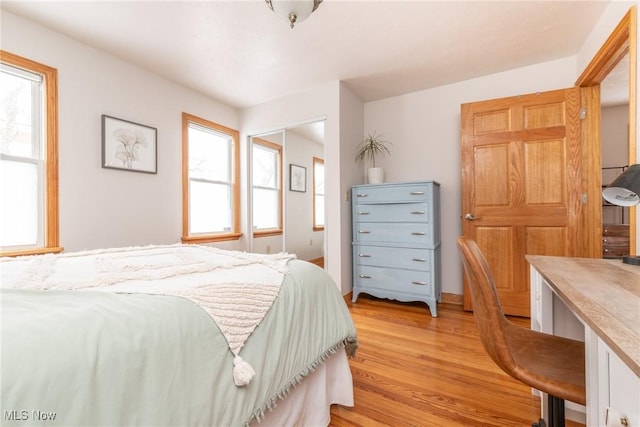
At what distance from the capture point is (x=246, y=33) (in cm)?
218

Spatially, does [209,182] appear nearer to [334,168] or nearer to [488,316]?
[334,168]

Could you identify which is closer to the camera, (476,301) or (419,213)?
(476,301)

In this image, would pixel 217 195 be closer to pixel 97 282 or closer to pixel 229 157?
pixel 229 157

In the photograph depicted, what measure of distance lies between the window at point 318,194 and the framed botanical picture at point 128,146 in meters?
1.71

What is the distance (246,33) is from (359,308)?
2690 millimetres

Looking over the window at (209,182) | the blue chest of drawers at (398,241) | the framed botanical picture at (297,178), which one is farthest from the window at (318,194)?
the window at (209,182)

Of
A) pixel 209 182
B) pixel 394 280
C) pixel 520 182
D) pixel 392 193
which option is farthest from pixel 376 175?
pixel 209 182

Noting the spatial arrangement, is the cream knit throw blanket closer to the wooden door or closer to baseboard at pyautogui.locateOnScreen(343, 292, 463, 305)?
baseboard at pyautogui.locateOnScreen(343, 292, 463, 305)

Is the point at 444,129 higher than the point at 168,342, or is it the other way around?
the point at 444,129

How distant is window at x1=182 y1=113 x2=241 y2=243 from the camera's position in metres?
3.17

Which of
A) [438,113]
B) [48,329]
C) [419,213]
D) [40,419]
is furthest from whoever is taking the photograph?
[438,113]

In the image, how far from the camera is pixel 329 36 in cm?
223

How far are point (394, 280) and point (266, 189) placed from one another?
200 cm

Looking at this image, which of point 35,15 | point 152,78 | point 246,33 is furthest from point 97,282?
point 152,78
